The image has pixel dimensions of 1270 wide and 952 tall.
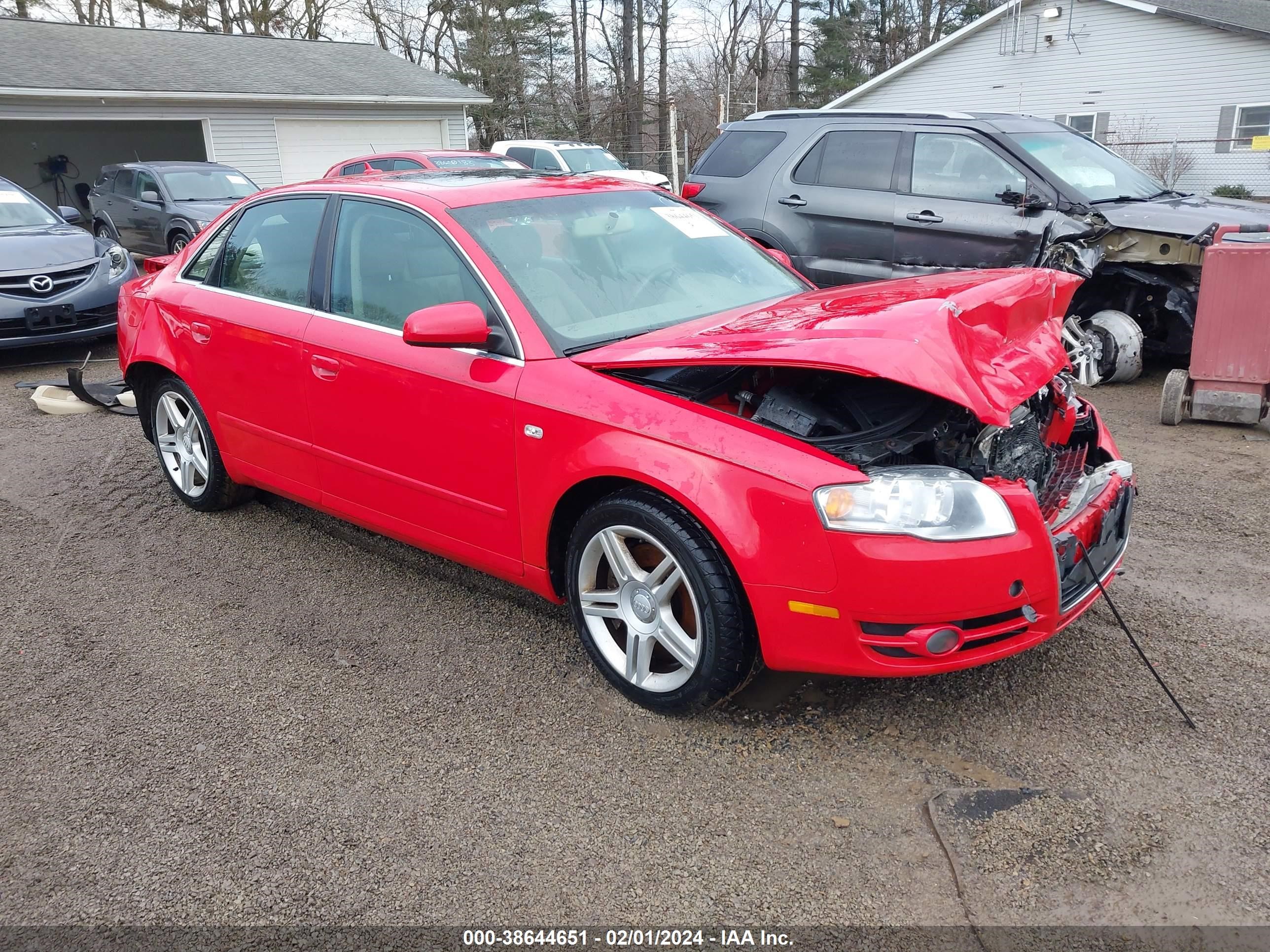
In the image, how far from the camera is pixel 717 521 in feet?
9.26

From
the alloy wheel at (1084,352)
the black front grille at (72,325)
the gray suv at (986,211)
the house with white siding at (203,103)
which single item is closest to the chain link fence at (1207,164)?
the house with white siding at (203,103)

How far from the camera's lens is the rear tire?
20.8ft

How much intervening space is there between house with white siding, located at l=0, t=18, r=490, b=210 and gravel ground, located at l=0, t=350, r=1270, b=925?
63.0ft

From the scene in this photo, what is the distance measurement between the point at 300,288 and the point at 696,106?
37374 mm

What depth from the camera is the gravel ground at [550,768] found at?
246 cm

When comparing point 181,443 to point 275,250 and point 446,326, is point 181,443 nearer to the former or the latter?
point 275,250

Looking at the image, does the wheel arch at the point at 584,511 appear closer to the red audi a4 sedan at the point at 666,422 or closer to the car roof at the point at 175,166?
the red audi a4 sedan at the point at 666,422

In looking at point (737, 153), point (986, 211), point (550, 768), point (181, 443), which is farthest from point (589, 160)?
point (550, 768)

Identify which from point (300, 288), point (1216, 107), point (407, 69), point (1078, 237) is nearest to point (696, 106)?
point (407, 69)

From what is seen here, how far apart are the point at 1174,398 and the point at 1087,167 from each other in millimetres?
2345

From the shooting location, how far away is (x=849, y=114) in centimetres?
835

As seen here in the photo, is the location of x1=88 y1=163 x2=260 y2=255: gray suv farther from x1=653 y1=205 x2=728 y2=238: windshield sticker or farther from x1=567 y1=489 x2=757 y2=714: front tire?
x1=567 y1=489 x2=757 y2=714: front tire

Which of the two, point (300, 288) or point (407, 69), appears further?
point (407, 69)

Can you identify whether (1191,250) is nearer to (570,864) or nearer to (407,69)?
(570,864)
